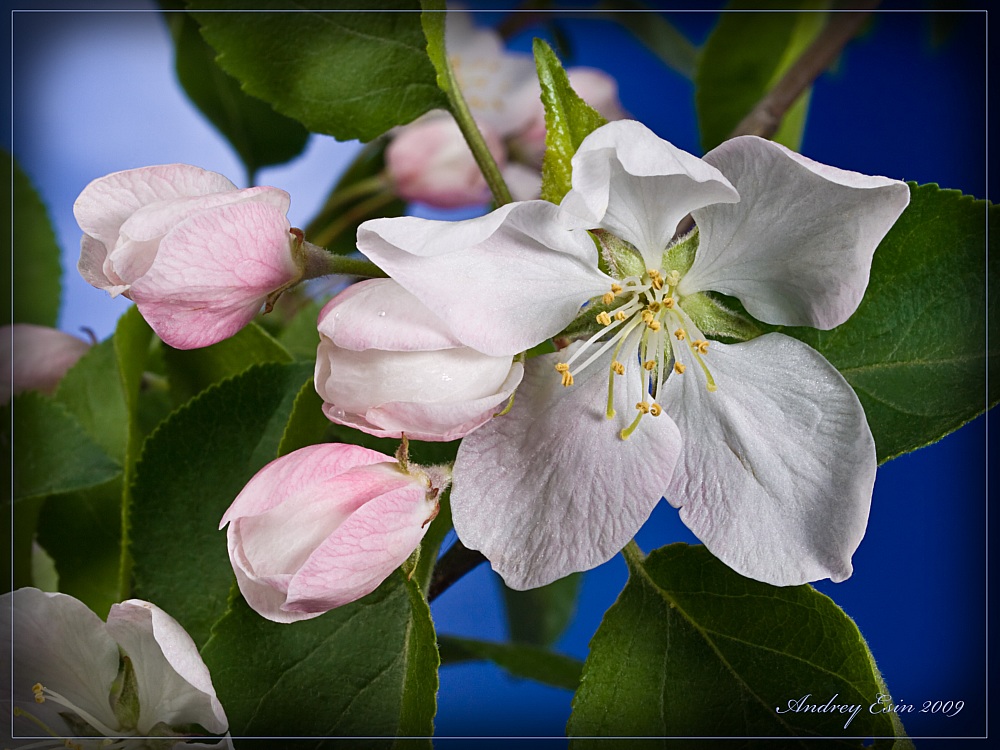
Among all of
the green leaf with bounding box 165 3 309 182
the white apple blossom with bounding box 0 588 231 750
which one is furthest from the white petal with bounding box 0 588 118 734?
the green leaf with bounding box 165 3 309 182

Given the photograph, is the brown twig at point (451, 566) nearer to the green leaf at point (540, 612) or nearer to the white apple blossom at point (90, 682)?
the white apple blossom at point (90, 682)

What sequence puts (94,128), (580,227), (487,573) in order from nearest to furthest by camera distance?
(580,227), (94,128), (487,573)

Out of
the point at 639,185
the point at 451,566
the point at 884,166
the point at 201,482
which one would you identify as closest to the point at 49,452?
the point at 201,482

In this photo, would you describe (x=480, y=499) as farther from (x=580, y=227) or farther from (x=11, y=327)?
(x=11, y=327)

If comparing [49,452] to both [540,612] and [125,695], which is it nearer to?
[125,695]

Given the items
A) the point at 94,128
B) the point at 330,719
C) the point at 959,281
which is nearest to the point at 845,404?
the point at 959,281

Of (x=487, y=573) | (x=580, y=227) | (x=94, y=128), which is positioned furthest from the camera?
(x=487, y=573)

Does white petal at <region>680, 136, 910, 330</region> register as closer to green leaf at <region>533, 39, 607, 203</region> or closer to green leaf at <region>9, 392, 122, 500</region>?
green leaf at <region>533, 39, 607, 203</region>
